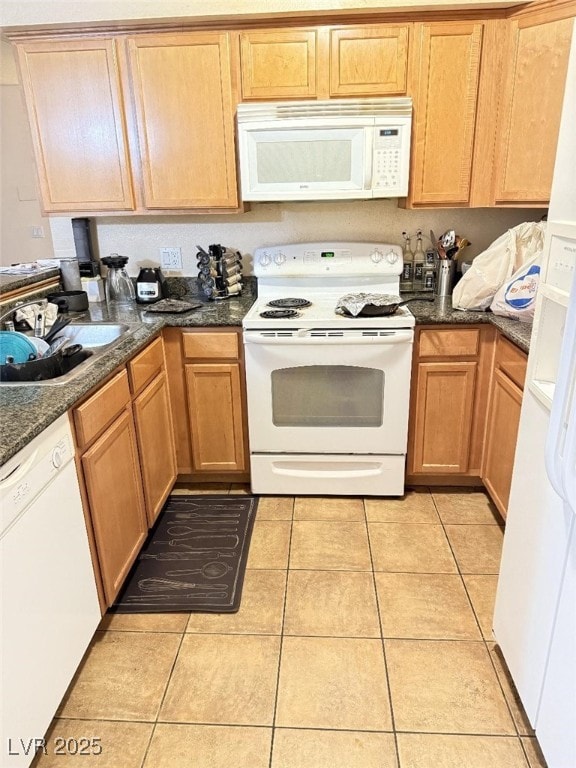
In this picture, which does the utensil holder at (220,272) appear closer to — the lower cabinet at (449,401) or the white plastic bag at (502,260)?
the lower cabinet at (449,401)

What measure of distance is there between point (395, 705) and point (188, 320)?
1.71m

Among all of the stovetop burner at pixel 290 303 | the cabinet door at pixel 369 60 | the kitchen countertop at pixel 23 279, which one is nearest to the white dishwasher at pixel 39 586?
the kitchen countertop at pixel 23 279

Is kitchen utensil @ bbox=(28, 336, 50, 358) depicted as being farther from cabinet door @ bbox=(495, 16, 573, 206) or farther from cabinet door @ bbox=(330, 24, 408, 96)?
cabinet door @ bbox=(495, 16, 573, 206)

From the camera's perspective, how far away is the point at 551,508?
1270 millimetres

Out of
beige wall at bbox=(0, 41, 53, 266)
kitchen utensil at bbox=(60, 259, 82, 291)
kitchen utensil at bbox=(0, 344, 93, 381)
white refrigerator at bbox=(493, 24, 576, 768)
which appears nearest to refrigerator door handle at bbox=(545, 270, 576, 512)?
white refrigerator at bbox=(493, 24, 576, 768)

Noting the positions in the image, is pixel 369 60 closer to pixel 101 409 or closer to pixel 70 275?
pixel 70 275

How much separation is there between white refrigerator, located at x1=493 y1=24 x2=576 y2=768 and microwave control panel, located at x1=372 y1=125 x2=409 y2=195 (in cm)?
118

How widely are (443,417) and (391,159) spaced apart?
1218 mm

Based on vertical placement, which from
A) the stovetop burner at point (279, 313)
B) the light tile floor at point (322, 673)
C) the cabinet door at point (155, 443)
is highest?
the stovetop burner at point (279, 313)

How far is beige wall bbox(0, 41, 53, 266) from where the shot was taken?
441 cm

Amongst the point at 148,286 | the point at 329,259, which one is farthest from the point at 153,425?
the point at 329,259

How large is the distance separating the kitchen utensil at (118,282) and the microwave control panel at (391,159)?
1.34 metres

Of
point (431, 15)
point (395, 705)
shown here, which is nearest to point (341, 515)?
point (395, 705)

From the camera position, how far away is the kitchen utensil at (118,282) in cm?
270
